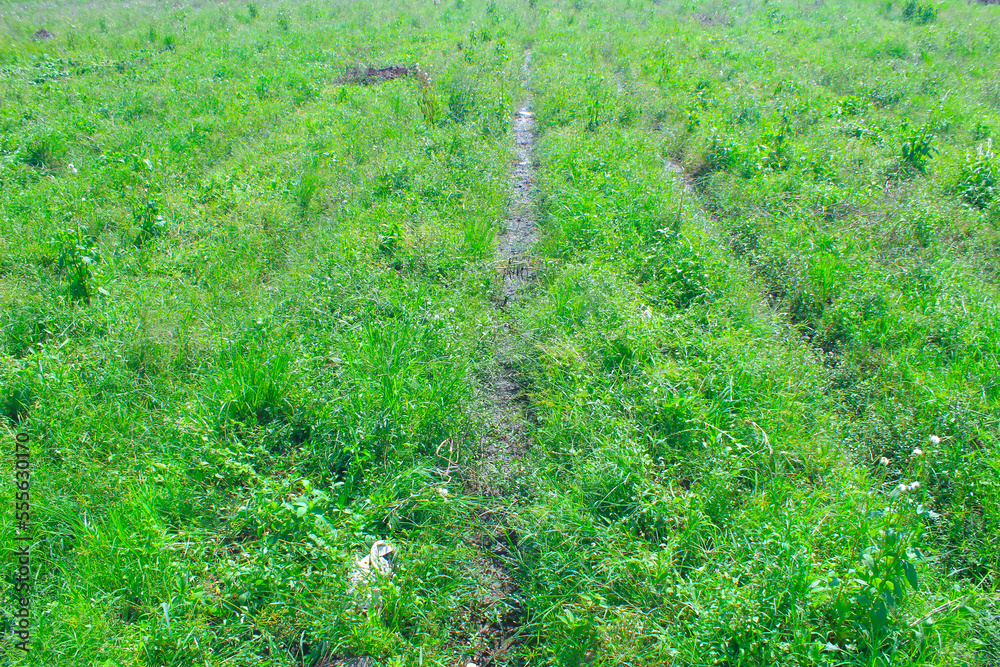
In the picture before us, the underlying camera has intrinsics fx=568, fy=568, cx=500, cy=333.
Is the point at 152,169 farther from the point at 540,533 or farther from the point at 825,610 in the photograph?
the point at 825,610

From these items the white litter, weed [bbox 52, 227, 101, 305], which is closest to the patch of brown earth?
weed [bbox 52, 227, 101, 305]

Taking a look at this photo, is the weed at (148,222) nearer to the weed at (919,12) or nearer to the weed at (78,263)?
the weed at (78,263)

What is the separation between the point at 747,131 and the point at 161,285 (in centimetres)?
854

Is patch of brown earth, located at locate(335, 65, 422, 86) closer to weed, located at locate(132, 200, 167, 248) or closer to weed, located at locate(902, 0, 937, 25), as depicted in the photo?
weed, located at locate(132, 200, 167, 248)

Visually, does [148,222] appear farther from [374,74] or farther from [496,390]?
[374,74]

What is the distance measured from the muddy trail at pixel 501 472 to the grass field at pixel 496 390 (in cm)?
2

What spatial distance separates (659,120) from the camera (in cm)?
1020

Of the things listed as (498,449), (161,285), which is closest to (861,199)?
(498,449)

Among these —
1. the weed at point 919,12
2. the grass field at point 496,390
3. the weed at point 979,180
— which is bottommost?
the grass field at point 496,390

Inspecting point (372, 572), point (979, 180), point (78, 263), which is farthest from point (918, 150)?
point (78, 263)

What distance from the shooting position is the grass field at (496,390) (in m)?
2.84

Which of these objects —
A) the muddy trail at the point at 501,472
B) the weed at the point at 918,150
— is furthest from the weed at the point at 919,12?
the muddy trail at the point at 501,472

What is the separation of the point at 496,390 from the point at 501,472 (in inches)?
35.5

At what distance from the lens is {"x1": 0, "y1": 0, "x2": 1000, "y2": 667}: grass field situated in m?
2.84
